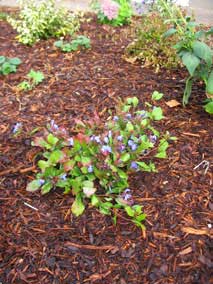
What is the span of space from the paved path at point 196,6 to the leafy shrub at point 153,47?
1.02 m

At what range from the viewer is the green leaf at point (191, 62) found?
2.70m

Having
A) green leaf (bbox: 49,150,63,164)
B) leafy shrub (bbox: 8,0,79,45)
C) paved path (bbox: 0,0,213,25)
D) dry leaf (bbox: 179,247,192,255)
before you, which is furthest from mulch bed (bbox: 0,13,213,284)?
paved path (bbox: 0,0,213,25)

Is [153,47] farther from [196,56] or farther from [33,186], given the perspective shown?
[33,186]

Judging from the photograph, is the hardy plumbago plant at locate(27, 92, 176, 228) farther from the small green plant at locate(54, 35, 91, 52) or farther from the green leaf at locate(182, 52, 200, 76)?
the small green plant at locate(54, 35, 91, 52)

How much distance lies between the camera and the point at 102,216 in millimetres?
2311

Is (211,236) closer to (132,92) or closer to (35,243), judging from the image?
(35,243)

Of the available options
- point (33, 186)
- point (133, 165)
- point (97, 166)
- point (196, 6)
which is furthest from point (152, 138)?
point (196, 6)

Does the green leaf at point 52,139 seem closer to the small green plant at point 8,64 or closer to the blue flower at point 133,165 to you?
the blue flower at point 133,165

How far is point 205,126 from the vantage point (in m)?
2.92

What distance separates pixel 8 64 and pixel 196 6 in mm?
2551

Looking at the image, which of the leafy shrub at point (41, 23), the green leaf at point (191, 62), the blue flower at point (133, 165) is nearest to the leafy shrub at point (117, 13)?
the leafy shrub at point (41, 23)

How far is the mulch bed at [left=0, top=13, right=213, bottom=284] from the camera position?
209 cm

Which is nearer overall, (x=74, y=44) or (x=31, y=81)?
(x=31, y=81)

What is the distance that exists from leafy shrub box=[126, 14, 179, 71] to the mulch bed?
0.67 feet
